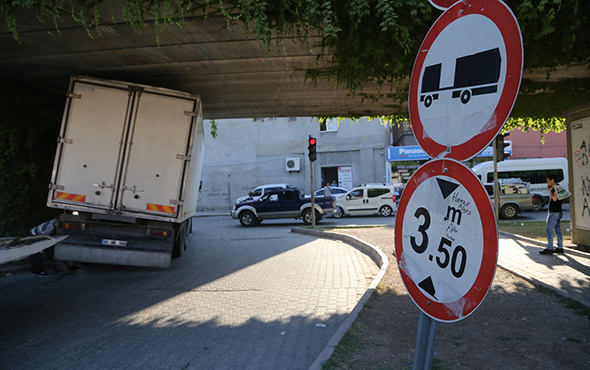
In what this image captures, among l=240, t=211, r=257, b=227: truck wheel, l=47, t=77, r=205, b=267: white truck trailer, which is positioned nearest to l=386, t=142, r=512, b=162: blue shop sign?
l=240, t=211, r=257, b=227: truck wheel

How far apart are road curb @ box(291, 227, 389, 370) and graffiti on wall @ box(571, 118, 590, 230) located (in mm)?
4440

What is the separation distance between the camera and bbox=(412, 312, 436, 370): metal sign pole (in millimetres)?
2090

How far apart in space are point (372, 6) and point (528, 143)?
37722 millimetres

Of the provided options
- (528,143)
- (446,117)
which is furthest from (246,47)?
(528,143)

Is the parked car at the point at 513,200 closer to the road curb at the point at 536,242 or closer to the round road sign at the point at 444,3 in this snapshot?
the road curb at the point at 536,242

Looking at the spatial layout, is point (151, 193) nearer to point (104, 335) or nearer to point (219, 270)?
point (219, 270)

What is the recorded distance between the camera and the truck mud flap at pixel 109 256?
7938 millimetres


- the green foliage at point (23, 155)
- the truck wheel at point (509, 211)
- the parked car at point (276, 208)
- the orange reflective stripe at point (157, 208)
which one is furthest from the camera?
the parked car at point (276, 208)

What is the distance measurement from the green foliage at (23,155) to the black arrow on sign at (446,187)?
9437 mm

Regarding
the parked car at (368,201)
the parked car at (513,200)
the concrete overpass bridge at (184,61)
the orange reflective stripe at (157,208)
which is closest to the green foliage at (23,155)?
the concrete overpass bridge at (184,61)

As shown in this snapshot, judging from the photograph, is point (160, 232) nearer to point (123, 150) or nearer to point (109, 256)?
point (109, 256)

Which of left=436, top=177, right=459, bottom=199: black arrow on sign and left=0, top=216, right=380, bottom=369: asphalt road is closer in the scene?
left=436, top=177, right=459, bottom=199: black arrow on sign

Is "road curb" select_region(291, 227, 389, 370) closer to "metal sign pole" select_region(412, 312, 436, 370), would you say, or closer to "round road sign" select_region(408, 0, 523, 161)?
"metal sign pole" select_region(412, 312, 436, 370)

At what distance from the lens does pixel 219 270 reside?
970 cm
